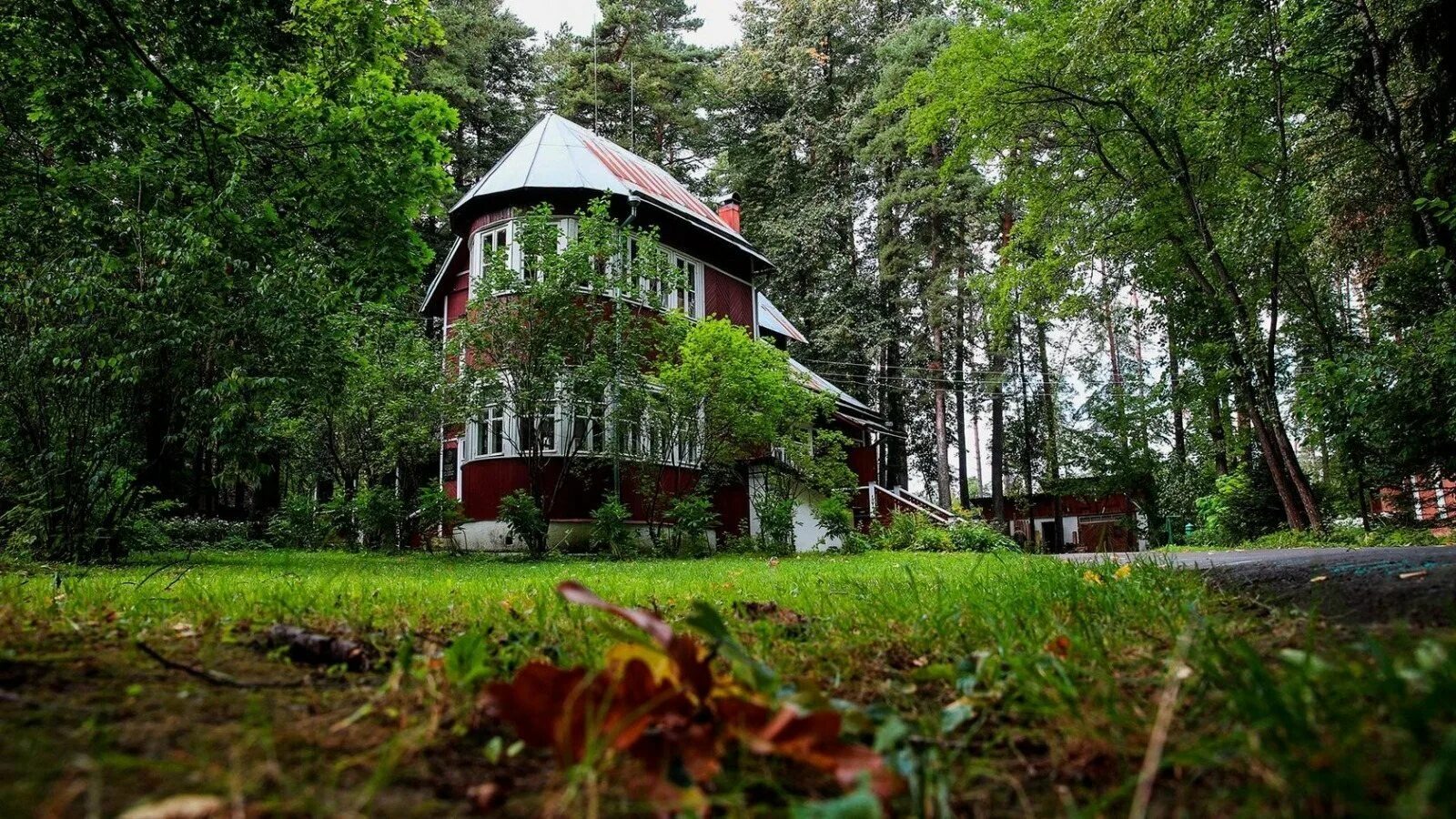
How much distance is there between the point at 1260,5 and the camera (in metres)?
8.92

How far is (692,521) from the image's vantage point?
12492 mm

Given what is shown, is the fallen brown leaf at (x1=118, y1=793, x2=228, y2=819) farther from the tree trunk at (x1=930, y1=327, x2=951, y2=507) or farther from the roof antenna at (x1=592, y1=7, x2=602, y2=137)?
the roof antenna at (x1=592, y1=7, x2=602, y2=137)

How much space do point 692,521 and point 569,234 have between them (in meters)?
6.96

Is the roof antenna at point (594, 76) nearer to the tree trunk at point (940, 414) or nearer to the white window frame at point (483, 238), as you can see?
the white window frame at point (483, 238)

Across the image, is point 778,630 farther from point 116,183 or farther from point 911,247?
point 911,247

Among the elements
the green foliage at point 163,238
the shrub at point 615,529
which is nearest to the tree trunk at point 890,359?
the shrub at point 615,529

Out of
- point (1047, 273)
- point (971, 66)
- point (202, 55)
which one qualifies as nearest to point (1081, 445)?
point (1047, 273)

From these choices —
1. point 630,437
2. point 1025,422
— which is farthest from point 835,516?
point 1025,422

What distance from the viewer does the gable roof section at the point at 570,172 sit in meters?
A: 15.9

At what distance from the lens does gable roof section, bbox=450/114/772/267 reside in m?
15.9

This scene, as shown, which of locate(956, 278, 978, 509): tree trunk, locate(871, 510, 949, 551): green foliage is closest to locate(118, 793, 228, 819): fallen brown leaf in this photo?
locate(871, 510, 949, 551): green foliage

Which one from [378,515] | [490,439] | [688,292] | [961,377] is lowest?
[378,515]

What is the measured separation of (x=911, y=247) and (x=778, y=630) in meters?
27.0

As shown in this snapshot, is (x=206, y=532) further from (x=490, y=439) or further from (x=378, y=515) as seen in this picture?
(x=490, y=439)
